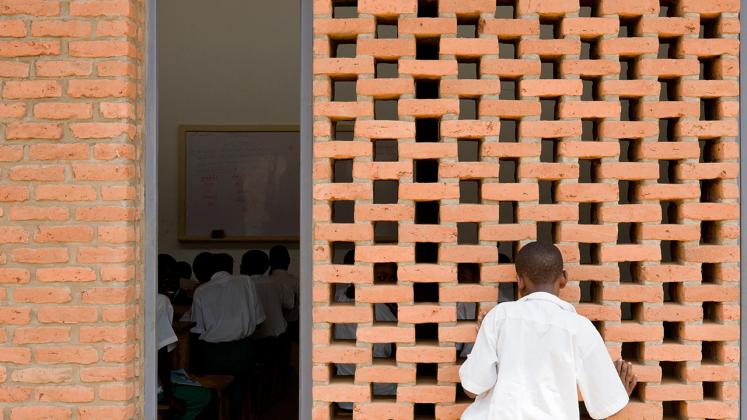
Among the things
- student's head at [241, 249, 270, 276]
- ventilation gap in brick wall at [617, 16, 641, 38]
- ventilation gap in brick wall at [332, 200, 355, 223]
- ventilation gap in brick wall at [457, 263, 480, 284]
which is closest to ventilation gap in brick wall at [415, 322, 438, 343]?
ventilation gap in brick wall at [457, 263, 480, 284]

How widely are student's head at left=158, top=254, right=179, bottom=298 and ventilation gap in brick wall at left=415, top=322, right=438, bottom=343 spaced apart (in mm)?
2821

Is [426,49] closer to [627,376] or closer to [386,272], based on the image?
[386,272]

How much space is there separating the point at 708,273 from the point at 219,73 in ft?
20.5

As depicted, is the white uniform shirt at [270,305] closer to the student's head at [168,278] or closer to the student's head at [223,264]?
the student's head at [223,264]

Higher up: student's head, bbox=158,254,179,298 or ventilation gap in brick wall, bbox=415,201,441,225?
ventilation gap in brick wall, bbox=415,201,441,225

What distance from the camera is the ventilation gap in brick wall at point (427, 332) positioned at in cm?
358

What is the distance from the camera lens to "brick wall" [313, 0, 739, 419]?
11.0ft

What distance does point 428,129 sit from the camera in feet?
11.8

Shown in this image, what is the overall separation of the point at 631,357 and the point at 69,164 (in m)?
2.52

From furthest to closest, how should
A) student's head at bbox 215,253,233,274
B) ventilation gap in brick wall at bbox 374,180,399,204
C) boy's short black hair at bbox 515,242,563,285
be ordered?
ventilation gap in brick wall at bbox 374,180,399,204 < student's head at bbox 215,253,233,274 < boy's short black hair at bbox 515,242,563,285

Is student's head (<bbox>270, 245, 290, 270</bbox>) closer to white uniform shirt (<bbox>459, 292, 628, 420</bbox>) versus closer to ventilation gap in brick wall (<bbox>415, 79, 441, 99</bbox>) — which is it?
ventilation gap in brick wall (<bbox>415, 79, 441, 99</bbox>)

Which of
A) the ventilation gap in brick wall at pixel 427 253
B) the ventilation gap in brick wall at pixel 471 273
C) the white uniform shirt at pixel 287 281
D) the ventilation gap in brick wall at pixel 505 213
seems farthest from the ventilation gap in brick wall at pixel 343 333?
the ventilation gap in brick wall at pixel 505 213

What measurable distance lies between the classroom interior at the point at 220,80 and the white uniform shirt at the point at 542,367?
5.78 meters

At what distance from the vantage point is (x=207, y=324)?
607 centimetres
